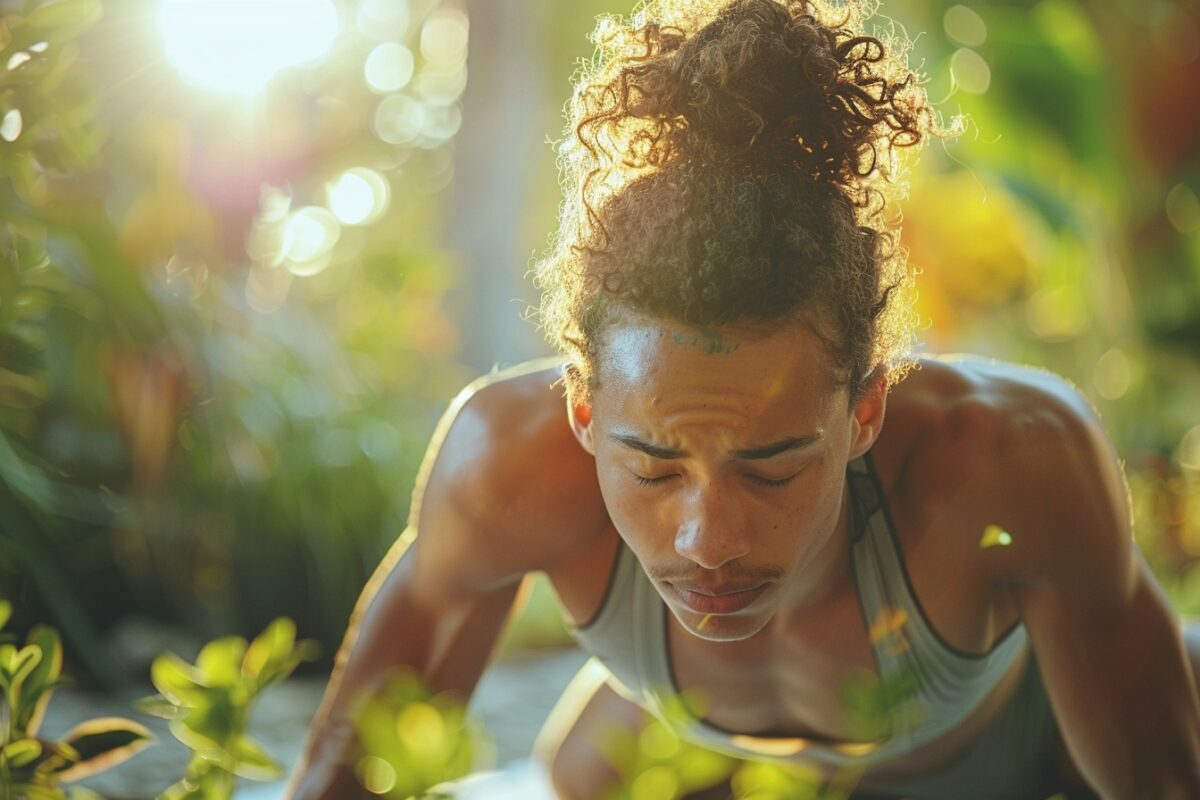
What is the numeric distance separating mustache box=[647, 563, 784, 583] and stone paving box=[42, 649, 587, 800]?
35 cm

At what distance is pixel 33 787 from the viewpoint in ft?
2.05

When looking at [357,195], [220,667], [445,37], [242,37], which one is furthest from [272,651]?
[445,37]

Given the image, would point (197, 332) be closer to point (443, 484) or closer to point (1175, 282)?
point (443, 484)

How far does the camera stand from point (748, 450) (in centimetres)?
69

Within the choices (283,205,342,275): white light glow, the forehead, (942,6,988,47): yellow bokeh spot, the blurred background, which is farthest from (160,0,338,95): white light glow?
(942,6,988,47): yellow bokeh spot

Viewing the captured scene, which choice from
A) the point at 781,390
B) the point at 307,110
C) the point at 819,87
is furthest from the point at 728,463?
the point at 307,110

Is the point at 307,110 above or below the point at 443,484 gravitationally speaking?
above

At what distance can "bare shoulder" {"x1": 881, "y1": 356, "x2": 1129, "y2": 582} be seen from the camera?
2.92ft

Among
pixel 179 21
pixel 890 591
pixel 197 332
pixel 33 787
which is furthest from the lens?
pixel 197 332

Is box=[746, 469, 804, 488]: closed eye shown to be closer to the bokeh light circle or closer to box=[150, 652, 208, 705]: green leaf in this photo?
box=[150, 652, 208, 705]: green leaf

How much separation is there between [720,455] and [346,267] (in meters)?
2.42

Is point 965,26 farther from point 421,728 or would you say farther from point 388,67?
point 421,728

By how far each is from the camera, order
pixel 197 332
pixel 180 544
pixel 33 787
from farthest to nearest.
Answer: pixel 180 544 → pixel 197 332 → pixel 33 787

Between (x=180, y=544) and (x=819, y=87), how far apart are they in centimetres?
169
